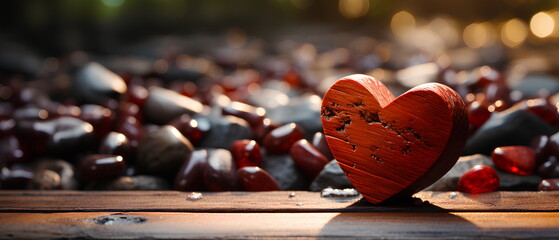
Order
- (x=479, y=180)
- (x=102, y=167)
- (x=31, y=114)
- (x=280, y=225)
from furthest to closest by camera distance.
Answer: (x=31, y=114) < (x=102, y=167) < (x=479, y=180) < (x=280, y=225)

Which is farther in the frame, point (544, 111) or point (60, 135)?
point (60, 135)

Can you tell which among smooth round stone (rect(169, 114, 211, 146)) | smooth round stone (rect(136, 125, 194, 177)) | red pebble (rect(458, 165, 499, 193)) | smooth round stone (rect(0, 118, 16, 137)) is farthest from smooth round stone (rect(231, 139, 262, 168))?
smooth round stone (rect(0, 118, 16, 137))

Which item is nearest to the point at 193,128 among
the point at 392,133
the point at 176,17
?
the point at 392,133

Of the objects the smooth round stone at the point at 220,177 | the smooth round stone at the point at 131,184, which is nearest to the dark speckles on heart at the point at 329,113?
the smooth round stone at the point at 220,177

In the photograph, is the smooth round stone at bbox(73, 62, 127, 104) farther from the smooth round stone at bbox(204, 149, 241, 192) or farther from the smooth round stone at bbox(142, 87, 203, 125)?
the smooth round stone at bbox(204, 149, 241, 192)

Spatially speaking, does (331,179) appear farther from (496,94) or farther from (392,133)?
(496,94)

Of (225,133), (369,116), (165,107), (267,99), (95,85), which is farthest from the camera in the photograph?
(95,85)

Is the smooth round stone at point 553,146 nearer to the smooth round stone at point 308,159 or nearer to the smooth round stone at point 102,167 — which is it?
the smooth round stone at point 308,159
